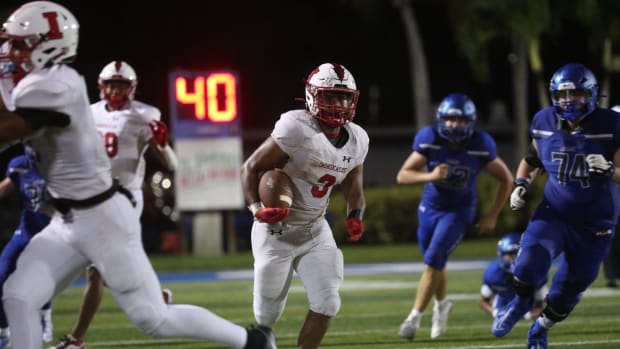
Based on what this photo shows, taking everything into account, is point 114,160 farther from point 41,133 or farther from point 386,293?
point 386,293

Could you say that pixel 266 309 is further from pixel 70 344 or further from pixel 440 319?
pixel 440 319

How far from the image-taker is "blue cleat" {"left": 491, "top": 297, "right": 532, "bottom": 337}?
737 centimetres

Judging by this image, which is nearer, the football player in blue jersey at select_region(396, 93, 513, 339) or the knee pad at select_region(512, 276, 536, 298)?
the knee pad at select_region(512, 276, 536, 298)

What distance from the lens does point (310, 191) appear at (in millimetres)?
6500

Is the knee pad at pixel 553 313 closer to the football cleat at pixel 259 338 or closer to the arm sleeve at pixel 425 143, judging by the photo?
the arm sleeve at pixel 425 143

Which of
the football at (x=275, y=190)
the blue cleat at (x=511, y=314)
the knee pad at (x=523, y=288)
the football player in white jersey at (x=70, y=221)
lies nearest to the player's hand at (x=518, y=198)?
the knee pad at (x=523, y=288)

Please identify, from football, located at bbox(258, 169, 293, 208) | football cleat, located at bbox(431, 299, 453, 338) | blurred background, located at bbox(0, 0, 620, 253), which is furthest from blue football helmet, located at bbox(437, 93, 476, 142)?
blurred background, located at bbox(0, 0, 620, 253)

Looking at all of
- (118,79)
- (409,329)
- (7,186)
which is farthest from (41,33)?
(409,329)

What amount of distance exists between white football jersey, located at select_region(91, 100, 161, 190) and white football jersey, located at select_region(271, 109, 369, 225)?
165cm

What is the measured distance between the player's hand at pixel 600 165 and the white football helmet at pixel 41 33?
11.0 ft

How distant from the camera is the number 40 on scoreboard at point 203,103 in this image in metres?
17.6

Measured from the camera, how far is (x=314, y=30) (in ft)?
118

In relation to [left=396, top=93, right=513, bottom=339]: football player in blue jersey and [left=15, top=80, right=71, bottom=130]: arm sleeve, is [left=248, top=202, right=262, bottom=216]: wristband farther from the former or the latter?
[left=396, top=93, right=513, bottom=339]: football player in blue jersey

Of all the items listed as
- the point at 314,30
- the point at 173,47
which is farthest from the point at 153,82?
the point at 314,30
